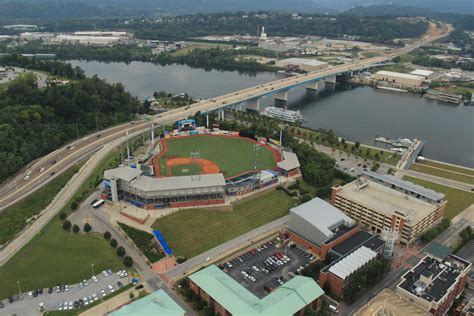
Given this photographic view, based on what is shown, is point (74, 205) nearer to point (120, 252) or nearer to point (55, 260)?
point (55, 260)

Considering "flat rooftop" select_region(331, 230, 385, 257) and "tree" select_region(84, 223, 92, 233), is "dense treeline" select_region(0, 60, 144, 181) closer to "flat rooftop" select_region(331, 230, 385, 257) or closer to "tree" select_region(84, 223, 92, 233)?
"tree" select_region(84, 223, 92, 233)

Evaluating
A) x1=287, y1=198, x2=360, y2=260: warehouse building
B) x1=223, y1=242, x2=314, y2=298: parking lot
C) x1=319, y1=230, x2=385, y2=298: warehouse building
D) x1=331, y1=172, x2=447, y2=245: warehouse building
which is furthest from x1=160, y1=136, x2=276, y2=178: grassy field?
x1=319, y1=230, x2=385, y2=298: warehouse building

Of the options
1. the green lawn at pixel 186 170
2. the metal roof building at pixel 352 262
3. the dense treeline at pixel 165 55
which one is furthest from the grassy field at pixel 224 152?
the dense treeline at pixel 165 55

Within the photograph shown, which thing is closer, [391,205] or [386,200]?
[391,205]

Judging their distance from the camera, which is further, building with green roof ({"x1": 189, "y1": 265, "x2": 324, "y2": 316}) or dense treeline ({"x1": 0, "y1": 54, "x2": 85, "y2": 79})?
dense treeline ({"x1": 0, "y1": 54, "x2": 85, "y2": 79})

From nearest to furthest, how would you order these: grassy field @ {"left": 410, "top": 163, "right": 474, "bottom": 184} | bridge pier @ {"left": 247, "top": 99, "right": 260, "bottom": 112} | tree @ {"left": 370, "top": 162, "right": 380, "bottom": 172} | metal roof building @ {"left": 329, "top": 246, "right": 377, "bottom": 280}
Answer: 1. metal roof building @ {"left": 329, "top": 246, "right": 377, "bottom": 280}
2. grassy field @ {"left": 410, "top": 163, "right": 474, "bottom": 184}
3. tree @ {"left": 370, "top": 162, "right": 380, "bottom": 172}
4. bridge pier @ {"left": 247, "top": 99, "right": 260, "bottom": 112}

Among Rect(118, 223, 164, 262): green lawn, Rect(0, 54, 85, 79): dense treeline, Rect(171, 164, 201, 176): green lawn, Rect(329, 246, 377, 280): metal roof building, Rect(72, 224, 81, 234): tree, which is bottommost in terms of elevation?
Rect(118, 223, 164, 262): green lawn

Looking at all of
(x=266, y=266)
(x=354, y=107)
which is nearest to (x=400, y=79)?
(x=354, y=107)
